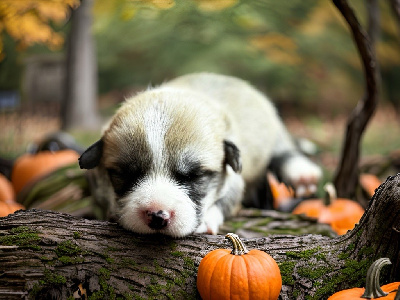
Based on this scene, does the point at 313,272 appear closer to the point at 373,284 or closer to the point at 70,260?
the point at 373,284

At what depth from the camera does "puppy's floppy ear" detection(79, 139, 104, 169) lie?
104 inches

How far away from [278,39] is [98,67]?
3649mm

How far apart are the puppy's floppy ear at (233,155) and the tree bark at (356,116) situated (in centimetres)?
107

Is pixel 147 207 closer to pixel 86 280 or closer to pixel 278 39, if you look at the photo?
pixel 86 280

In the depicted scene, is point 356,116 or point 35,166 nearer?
point 356,116

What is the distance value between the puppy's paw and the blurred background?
97.8 inches

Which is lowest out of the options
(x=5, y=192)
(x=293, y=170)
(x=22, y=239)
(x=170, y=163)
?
(x=5, y=192)

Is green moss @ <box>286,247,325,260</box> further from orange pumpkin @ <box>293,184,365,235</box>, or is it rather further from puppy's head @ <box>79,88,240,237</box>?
orange pumpkin @ <box>293,184,365,235</box>

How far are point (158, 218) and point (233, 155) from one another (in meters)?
0.81

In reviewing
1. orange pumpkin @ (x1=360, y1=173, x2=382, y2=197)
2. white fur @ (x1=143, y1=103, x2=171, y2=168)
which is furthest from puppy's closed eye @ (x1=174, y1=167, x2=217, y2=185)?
orange pumpkin @ (x1=360, y1=173, x2=382, y2=197)

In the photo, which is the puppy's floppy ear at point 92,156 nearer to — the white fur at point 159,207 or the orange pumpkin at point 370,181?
the white fur at point 159,207

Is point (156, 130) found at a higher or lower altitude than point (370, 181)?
higher

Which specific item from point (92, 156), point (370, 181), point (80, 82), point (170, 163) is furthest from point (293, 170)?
point (80, 82)

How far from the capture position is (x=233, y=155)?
2777 mm
